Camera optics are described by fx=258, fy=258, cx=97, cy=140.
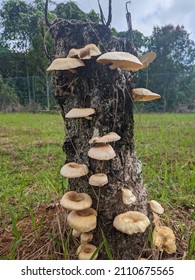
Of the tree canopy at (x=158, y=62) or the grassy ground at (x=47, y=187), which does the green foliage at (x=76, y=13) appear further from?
the tree canopy at (x=158, y=62)

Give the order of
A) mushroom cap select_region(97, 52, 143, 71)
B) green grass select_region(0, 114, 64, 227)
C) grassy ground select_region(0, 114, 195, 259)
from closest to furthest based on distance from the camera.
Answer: mushroom cap select_region(97, 52, 143, 71)
grassy ground select_region(0, 114, 195, 259)
green grass select_region(0, 114, 64, 227)

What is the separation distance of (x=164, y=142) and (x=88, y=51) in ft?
8.25

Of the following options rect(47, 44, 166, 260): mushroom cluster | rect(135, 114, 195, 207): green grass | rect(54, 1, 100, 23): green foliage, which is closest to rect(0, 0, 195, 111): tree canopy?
rect(135, 114, 195, 207): green grass

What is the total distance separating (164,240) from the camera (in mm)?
959

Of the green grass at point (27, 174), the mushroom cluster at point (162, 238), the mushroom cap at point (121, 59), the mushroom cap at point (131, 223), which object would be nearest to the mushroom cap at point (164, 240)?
the mushroom cluster at point (162, 238)

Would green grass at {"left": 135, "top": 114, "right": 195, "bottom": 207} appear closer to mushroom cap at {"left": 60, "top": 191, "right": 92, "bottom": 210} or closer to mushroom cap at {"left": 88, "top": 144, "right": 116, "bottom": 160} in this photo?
mushroom cap at {"left": 88, "top": 144, "right": 116, "bottom": 160}

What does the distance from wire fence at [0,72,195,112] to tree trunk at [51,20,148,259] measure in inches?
367

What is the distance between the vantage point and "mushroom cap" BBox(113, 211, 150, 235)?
2.59 ft

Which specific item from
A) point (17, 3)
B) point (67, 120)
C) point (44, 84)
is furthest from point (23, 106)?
point (67, 120)

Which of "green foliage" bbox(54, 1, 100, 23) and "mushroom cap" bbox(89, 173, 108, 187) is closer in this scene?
"mushroom cap" bbox(89, 173, 108, 187)

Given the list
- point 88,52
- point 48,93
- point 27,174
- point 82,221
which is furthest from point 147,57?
point 48,93

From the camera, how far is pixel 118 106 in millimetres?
923

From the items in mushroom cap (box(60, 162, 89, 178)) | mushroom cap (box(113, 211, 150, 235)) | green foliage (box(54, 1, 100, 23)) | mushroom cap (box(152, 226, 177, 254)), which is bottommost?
mushroom cap (box(152, 226, 177, 254))

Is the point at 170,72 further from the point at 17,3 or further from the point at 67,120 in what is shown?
the point at 67,120
